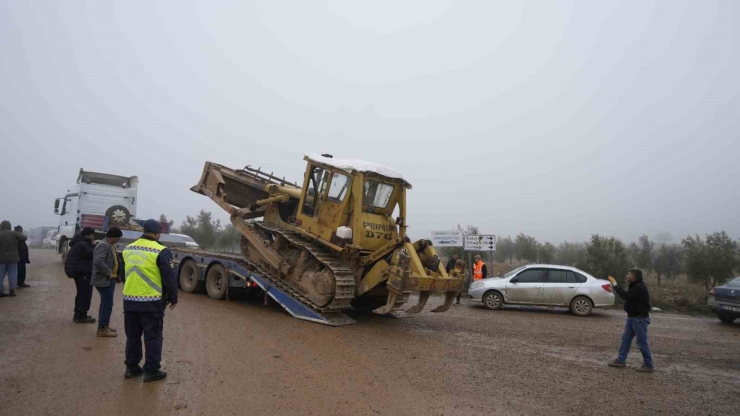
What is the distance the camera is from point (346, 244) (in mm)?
9562

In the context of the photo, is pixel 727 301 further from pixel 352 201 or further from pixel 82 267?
pixel 82 267

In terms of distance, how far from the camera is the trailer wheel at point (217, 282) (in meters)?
11.6

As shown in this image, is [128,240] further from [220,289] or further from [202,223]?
[202,223]

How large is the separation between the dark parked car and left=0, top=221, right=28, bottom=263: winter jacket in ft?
57.5

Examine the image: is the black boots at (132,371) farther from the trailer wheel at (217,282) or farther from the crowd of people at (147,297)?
the trailer wheel at (217,282)

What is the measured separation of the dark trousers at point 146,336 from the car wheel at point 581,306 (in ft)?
37.1

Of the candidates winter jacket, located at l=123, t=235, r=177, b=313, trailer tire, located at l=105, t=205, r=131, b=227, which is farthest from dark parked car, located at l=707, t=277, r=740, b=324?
trailer tire, located at l=105, t=205, r=131, b=227

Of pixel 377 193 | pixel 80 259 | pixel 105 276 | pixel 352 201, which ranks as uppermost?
pixel 377 193

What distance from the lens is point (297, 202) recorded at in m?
11.6

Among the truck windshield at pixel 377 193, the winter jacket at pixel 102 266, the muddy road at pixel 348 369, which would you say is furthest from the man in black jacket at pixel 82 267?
the truck windshield at pixel 377 193

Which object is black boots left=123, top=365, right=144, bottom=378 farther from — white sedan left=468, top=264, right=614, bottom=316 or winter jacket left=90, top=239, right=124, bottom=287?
white sedan left=468, top=264, right=614, bottom=316

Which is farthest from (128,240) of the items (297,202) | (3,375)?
(3,375)

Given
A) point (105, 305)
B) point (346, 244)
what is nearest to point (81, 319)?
point (105, 305)

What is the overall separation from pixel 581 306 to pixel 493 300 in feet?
7.88
